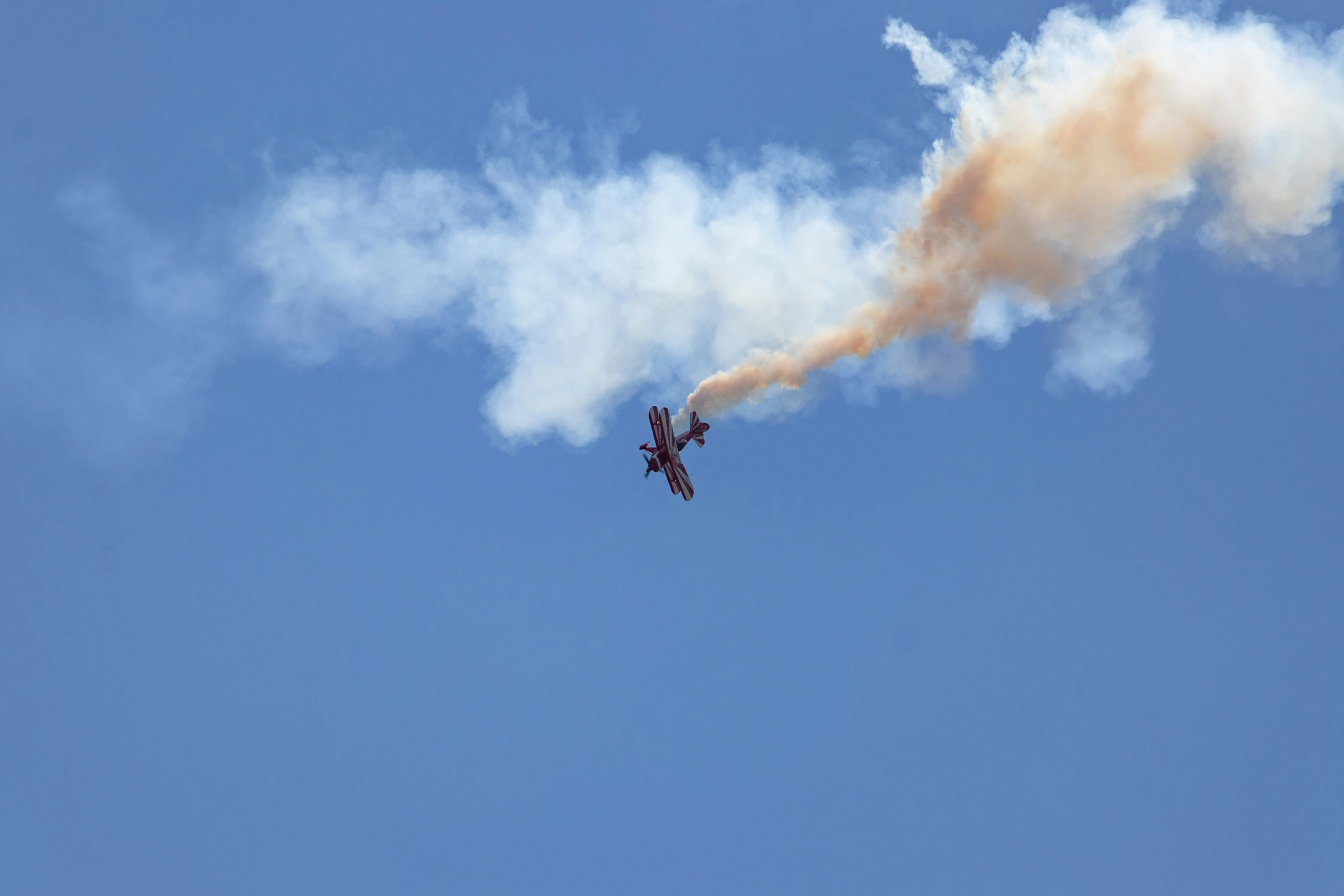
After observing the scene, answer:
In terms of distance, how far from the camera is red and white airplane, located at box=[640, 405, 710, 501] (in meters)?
64.5

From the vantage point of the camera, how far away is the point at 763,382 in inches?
2635

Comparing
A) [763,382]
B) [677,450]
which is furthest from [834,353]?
[677,450]

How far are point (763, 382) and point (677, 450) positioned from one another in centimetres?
518

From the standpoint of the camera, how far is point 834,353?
217ft

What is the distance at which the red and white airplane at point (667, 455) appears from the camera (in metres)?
64.5

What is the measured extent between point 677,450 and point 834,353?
8.02 metres

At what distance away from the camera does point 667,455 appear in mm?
64500

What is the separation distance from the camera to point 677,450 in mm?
64938

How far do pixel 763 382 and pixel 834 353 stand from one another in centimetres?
333

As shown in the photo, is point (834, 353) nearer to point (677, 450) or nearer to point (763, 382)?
point (763, 382)
